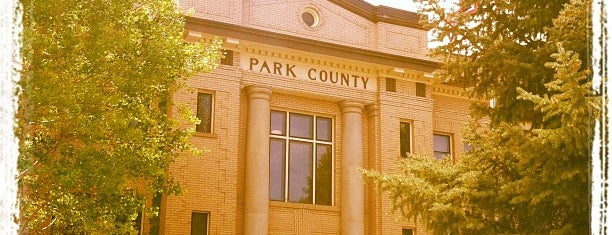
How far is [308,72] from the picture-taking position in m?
21.0

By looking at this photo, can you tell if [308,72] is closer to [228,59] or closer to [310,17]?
[310,17]

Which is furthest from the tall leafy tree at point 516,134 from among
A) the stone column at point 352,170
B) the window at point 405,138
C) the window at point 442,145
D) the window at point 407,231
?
the window at point 442,145

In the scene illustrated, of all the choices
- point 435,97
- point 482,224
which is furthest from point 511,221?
point 435,97

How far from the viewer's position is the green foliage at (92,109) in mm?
11242

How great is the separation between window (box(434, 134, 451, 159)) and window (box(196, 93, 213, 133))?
736cm

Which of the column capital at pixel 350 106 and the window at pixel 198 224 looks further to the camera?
the column capital at pixel 350 106

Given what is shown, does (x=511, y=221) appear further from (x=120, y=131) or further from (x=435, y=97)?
(x=435, y=97)

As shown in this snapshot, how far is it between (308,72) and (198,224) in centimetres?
524

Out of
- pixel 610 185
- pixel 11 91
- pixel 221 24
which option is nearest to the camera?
pixel 610 185

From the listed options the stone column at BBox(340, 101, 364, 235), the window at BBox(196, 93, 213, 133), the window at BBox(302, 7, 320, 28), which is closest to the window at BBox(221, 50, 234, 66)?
the window at BBox(196, 93, 213, 133)

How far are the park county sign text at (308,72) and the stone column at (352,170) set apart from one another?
643 mm

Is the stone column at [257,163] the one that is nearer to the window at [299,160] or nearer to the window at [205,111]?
the window at [299,160]

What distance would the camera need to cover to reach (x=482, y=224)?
35.1 feet

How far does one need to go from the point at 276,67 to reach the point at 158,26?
7695 mm
